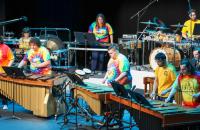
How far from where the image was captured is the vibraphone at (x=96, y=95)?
842 centimetres

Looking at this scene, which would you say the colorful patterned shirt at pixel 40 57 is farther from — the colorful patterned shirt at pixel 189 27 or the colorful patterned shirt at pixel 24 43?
the colorful patterned shirt at pixel 189 27

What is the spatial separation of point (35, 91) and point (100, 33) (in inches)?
154

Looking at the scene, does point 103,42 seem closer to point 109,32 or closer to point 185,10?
point 109,32

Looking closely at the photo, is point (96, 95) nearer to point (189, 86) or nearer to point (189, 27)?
point (189, 86)

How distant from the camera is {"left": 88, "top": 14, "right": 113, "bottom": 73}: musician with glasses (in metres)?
13.2

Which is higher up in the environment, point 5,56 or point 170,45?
point 170,45

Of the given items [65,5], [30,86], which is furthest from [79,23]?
[30,86]

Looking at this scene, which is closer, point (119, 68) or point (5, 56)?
point (119, 68)

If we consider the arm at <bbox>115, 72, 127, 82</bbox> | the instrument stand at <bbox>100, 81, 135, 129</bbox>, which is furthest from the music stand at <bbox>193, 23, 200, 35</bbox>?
the instrument stand at <bbox>100, 81, 135, 129</bbox>

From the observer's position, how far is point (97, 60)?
1384 cm

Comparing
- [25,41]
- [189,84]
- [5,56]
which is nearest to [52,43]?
[25,41]

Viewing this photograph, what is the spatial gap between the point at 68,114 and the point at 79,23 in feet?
24.7

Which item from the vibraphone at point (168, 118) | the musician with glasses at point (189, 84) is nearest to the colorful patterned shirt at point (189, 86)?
the musician with glasses at point (189, 84)

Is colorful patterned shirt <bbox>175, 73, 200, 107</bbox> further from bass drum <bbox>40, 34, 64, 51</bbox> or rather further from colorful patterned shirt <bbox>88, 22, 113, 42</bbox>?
bass drum <bbox>40, 34, 64, 51</bbox>
